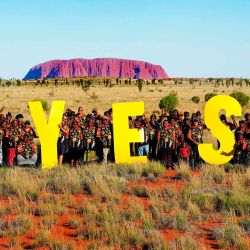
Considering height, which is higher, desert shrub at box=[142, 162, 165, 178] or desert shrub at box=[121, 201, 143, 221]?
desert shrub at box=[142, 162, 165, 178]

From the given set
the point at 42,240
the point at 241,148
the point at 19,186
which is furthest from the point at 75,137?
the point at 42,240

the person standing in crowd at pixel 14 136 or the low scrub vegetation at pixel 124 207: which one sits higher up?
the person standing in crowd at pixel 14 136

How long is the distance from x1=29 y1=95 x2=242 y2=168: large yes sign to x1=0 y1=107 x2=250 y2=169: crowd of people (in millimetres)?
240

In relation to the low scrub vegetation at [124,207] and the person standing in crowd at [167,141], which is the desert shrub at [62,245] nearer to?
the low scrub vegetation at [124,207]

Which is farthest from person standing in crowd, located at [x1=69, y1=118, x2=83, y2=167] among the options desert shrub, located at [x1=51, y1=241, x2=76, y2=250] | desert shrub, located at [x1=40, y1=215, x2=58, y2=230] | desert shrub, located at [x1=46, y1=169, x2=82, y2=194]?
desert shrub, located at [x1=51, y1=241, x2=76, y2=250]

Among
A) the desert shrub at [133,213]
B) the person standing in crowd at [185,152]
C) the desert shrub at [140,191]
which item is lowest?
the desert shrub at [133,213]

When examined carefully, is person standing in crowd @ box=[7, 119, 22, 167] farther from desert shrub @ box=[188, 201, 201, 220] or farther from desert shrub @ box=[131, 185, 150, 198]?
desert shrub @ box=[188, 201, 201, 220]

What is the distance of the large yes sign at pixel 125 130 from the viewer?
44.4ft

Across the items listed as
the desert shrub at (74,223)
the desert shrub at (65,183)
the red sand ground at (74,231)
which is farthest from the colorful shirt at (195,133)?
the desert shrub at (74,223)

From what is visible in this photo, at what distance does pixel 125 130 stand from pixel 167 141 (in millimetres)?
1303

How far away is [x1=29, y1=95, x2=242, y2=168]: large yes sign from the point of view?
13547mm

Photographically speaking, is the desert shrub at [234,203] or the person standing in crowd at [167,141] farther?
the person standing in crowd at [167,141]

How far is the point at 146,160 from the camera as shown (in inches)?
547

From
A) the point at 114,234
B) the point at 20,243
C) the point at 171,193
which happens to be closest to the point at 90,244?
the point at 114,234
